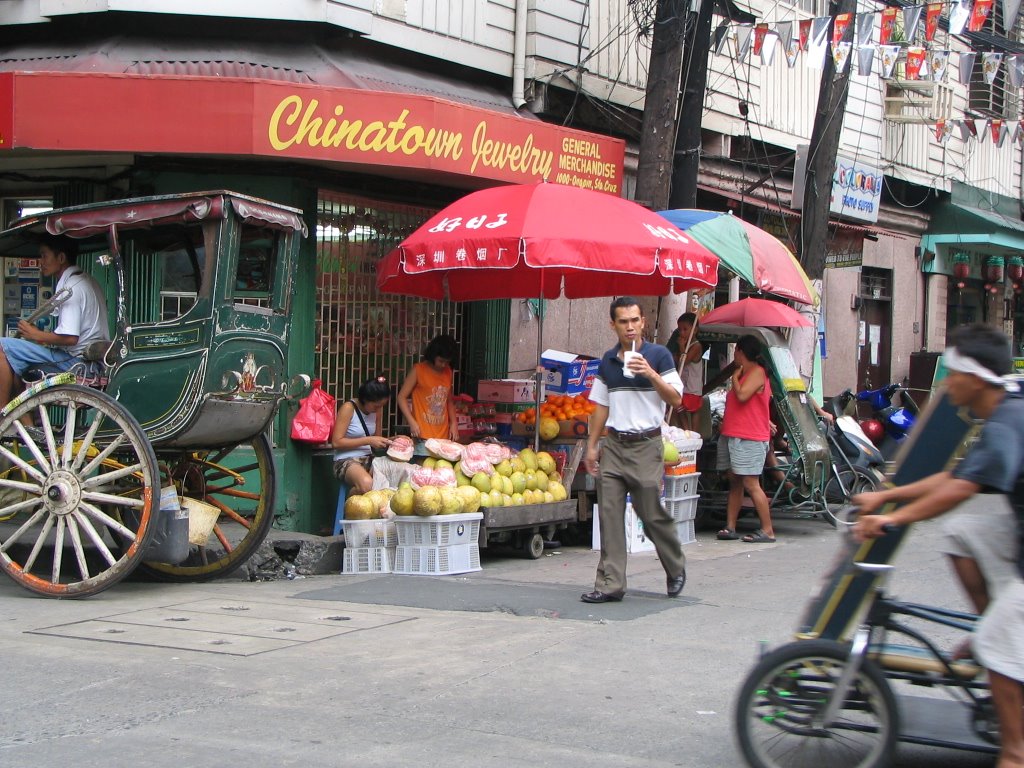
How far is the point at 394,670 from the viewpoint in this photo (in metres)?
5.93

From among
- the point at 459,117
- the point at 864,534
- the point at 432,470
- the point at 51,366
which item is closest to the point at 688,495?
the point at 432,470

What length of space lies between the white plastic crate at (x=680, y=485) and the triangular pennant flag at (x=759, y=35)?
549 centimetres

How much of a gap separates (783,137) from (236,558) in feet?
35.8

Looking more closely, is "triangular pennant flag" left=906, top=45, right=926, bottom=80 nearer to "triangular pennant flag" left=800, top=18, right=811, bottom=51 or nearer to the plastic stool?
"triangular pennant flag" left=800, top=18, right=811, bottom=51

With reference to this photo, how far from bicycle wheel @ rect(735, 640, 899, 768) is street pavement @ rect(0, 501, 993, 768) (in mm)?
461

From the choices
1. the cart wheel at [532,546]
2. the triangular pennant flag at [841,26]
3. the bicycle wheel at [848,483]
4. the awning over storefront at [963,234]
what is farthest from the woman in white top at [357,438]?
the awning over storefront at [963,234]

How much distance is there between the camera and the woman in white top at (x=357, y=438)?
994 cm

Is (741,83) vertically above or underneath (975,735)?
above

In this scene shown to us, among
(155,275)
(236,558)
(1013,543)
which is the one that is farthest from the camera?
(155,275)

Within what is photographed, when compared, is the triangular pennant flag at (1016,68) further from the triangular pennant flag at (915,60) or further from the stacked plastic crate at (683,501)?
the stacked plastic crate at (683,501)

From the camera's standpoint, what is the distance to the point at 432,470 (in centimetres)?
927

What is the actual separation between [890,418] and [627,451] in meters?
7.87

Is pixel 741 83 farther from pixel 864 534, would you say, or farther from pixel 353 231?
pixel 864 534

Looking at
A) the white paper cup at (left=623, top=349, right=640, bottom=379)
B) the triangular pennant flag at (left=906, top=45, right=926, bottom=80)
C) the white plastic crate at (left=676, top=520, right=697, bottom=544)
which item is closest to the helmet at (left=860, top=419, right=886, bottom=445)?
the triangular pennant flag at (left=906, top=45, right=926, bottom=80)
